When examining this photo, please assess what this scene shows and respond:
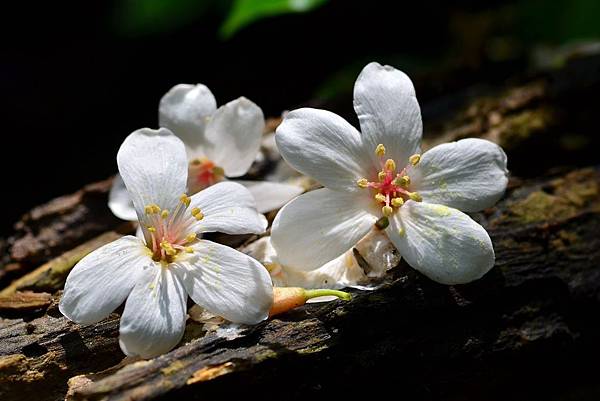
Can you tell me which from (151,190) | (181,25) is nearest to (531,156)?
(151,190)

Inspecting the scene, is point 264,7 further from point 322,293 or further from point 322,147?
point 322,293

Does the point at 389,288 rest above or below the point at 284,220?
below

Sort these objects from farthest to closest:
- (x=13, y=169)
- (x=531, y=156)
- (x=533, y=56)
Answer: (x=13, y=169)
(x=533, y=56)
(x=531, y=156)

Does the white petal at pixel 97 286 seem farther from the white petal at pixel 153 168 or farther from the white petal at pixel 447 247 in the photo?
the white petal at pixel 447 247

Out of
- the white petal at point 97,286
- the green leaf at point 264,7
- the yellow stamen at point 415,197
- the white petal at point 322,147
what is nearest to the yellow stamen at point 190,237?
the white petal at point 97,286

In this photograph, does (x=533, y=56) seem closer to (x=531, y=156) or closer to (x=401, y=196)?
(x=531, y=156)

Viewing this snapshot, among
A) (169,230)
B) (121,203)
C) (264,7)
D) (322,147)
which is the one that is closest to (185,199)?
(169,230)

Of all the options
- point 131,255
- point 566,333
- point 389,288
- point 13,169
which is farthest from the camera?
point 13,169
